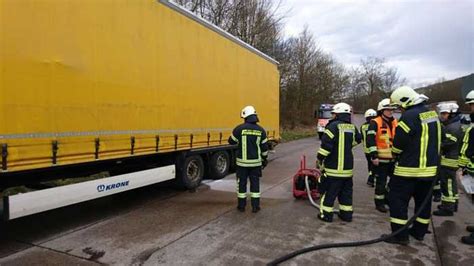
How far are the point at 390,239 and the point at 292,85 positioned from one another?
107 ft

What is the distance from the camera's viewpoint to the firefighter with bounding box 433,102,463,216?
6371 millimetres

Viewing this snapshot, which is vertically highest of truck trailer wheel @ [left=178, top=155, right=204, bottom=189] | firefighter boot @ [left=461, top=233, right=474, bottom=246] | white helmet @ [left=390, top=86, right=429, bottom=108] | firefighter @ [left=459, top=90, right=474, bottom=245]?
white helmet @ [left=390, top=86, right=429, bottom=108]

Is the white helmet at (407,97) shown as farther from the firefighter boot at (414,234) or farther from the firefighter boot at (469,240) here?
the firefighter boot at (469,240)

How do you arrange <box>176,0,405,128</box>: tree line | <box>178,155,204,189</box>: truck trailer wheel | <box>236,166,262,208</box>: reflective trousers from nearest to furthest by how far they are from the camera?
<box>236,166,262,208</box>: reflective trousers < <box>178,155,204,189</box>: truck trailer wheel < <box>176,0,405,128</box>: tree line

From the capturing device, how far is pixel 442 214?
6.36 meters

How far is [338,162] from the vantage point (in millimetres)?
5812

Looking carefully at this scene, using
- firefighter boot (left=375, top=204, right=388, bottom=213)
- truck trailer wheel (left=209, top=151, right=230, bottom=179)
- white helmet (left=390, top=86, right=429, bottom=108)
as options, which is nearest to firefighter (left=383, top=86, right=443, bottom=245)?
white helmet (left=390, top=86, right=429, bottom=108)

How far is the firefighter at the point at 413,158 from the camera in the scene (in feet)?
15.7

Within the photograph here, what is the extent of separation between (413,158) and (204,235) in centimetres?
287

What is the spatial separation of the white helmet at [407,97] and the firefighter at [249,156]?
7.73 ft

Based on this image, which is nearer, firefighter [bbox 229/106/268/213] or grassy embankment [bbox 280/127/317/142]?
firefighter [bbox 229/106/268/213]

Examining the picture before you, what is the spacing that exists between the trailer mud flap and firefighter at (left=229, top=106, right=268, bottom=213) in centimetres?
157

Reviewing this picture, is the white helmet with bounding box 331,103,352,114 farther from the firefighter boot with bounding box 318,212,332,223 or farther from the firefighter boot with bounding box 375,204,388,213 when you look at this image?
the firefighter boot with bounding box 375,204,388,213

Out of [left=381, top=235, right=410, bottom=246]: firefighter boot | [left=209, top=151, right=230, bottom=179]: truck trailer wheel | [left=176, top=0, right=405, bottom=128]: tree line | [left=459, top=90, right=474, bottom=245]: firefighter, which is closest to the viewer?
[left=381, top=235, right=410, bottom=246]: firefighter boot
